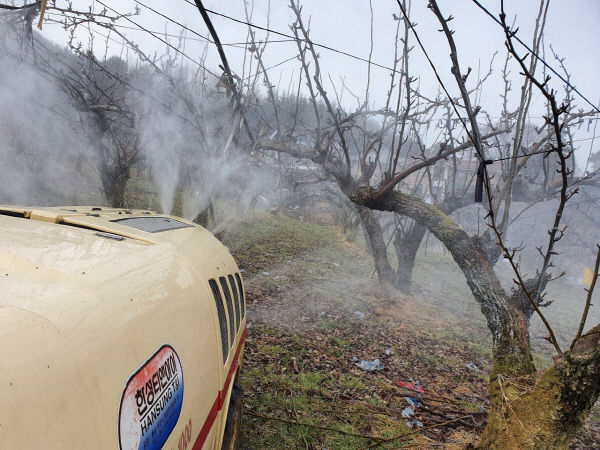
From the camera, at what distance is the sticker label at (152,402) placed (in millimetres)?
1290

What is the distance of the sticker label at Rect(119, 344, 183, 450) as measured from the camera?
1290mm

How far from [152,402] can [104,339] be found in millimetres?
363

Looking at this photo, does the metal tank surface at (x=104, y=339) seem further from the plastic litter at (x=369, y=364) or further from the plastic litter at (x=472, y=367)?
the plastic litter at (x=472, y=367)

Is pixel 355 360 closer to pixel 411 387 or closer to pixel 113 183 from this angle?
pixel 411 387

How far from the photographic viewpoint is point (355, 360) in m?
6.66

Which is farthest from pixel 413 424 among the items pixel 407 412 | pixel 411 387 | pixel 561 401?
pixel 561 401

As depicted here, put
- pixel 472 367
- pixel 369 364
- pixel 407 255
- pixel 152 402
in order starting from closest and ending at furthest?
pixel 152 402, pixel 369 364, pixel 472 367, pixel 407 255

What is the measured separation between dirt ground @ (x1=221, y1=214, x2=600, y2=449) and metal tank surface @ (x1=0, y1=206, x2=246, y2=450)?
2689 mm

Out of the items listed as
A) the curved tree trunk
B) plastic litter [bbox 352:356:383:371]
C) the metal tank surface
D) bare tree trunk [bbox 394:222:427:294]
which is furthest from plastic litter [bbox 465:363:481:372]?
the metal tank surface

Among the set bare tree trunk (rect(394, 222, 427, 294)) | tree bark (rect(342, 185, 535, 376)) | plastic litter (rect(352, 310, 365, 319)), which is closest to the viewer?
tree bark (rect(342, 185, 535, 376))

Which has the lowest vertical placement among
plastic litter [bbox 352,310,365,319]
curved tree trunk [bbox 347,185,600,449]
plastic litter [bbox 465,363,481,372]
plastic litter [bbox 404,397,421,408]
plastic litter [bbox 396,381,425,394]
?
plastic litter [bbox 404,397,421,408]

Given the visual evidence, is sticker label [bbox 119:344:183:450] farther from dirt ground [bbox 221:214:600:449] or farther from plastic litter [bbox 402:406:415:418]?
plastic litter [bbox 402:406:415:418]

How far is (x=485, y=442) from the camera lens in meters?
3.36

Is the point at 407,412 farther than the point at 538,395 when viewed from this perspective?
Yes
